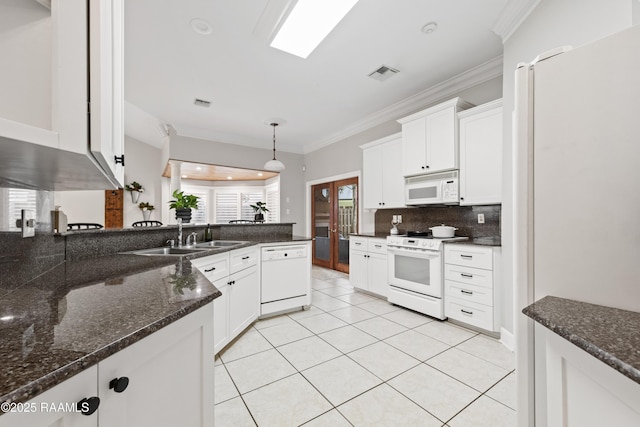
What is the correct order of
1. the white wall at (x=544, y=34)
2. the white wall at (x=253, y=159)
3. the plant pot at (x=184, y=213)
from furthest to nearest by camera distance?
the white wall at (x=253, y=159), the plant pot at (x=184, y=213), the white wall at (x=544, y=34)

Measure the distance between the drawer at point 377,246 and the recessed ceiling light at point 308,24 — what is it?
252cm

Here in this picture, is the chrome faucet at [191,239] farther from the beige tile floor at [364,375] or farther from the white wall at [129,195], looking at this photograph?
the white wall at [129,195]

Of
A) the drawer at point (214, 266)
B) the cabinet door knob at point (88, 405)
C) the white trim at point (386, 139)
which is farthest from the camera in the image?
the white trim at point (386, 139)

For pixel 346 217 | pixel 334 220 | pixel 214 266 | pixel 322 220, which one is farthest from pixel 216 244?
pixel 322 220

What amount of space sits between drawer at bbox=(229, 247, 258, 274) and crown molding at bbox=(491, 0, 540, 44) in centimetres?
316

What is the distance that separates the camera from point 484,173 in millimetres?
2846

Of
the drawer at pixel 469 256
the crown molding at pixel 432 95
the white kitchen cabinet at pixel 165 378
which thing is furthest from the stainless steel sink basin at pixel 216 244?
the crown molding at pixel 432 95

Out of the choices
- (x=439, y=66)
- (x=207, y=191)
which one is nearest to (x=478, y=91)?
(x=439, y=66)

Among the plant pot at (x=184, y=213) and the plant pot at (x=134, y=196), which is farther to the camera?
the plant pot at (x=134, y=196)

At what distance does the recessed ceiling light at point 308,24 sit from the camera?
2115 millimetres

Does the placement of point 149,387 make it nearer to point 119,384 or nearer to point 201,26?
point 119,384

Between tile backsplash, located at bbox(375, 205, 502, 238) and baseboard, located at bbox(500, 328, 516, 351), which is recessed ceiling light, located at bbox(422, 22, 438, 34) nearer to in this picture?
tile backsplash, located at bbox(375, 205, 502, 238)

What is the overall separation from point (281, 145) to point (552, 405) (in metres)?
6.03

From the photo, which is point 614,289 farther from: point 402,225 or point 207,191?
point 207,191
